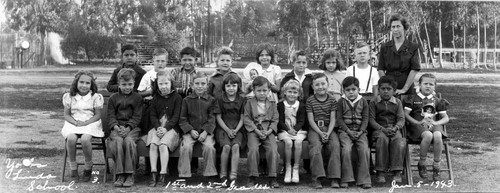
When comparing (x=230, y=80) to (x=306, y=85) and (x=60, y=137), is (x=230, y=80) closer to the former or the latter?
(x=306, y=85)

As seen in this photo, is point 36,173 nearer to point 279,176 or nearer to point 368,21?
point 279,176

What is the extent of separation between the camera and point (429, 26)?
1642 cm

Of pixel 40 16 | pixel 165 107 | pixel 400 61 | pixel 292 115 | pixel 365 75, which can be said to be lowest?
pixel 292 115

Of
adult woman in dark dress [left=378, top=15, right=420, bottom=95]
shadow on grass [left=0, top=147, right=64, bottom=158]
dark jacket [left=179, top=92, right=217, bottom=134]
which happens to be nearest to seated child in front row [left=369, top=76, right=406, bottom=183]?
adult woman in dark dress [left=378, top=15, right=420, bottom=95]

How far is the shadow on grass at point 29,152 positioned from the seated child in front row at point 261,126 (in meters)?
3.26

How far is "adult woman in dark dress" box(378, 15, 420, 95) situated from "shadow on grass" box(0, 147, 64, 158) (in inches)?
185

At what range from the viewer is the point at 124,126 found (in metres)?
5.65

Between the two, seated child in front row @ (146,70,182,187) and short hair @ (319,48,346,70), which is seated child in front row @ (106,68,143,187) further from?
short hair @ (319,48,346,70)

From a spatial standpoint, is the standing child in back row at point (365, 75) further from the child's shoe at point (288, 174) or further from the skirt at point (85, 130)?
the skirt at point (85, 130)

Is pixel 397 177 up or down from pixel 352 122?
down

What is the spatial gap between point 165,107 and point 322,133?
1.77 metres

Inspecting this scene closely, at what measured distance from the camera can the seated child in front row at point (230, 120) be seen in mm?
5410

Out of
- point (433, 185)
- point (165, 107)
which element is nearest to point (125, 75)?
point (165, 107)

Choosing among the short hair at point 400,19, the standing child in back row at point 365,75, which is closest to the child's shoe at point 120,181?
the standing child in back row at point 365,75
